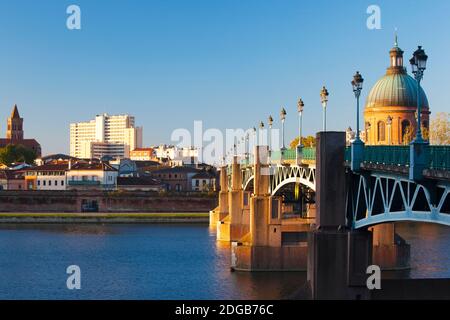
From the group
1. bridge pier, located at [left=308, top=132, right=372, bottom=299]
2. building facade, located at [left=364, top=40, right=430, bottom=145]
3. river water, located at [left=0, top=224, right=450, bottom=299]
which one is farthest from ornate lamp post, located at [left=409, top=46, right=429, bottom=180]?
building facade, located at [left=364, top=40, right=430, bottom=145]

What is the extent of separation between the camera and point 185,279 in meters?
49.2

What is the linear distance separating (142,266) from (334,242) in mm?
24463

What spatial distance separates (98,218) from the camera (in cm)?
9912

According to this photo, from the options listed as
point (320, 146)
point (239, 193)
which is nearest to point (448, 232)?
point (239, 193)

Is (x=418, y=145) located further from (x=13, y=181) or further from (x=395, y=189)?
(x=13, y=181)

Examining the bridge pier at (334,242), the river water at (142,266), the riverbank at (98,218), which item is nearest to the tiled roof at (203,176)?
the riverbank at (98,218)

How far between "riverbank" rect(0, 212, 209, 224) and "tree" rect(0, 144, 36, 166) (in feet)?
201

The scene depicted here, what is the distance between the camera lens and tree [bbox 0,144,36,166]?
159625 mm

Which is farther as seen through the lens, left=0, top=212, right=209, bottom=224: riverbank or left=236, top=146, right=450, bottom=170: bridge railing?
left=0, top=212, right=209, bottom=224: riverbank

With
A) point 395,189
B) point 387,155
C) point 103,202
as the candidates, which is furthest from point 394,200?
point 103,202

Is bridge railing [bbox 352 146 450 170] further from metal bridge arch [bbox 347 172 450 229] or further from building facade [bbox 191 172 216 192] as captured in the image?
building facade [bbox 191 172 216 192]

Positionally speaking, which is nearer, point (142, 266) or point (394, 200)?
point (394, 200)

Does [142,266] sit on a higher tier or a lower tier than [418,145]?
lower
